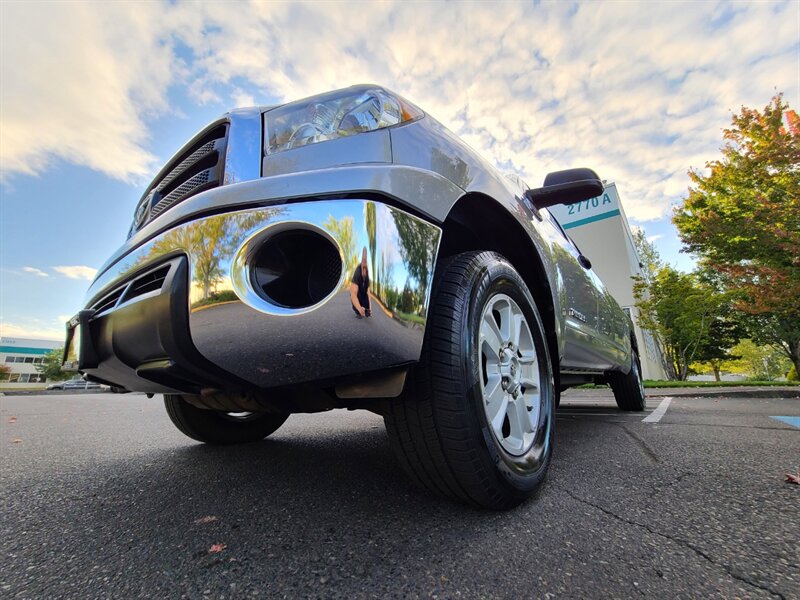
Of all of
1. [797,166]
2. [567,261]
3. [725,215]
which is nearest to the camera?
[567,261]

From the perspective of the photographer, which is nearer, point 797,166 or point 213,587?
point 213,587

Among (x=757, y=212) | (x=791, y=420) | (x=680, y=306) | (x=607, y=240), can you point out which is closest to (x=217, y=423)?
(x=791, y=420)

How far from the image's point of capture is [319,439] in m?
2.93

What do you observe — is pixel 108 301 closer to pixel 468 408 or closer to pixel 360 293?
pixel 360 293

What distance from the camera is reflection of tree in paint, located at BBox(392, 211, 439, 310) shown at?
119cm

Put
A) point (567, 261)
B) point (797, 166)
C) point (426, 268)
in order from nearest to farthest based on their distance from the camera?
1. point (426, 268)
2. point (567, 261)
3. point (797, 166)

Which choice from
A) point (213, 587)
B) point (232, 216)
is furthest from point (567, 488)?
point (232, 216)

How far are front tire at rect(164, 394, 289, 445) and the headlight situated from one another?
59.0 inches

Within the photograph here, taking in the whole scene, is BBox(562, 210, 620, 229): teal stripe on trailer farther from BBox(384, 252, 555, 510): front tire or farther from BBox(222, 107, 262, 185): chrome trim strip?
BBox(222, 107, 262, 185): chrome trim strip

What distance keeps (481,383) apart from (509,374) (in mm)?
353

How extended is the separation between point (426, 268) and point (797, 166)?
39.1ft

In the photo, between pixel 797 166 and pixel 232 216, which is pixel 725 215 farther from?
pixel 232 216

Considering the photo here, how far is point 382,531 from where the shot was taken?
4.09ft

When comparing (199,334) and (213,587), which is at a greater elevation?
(199,334)
